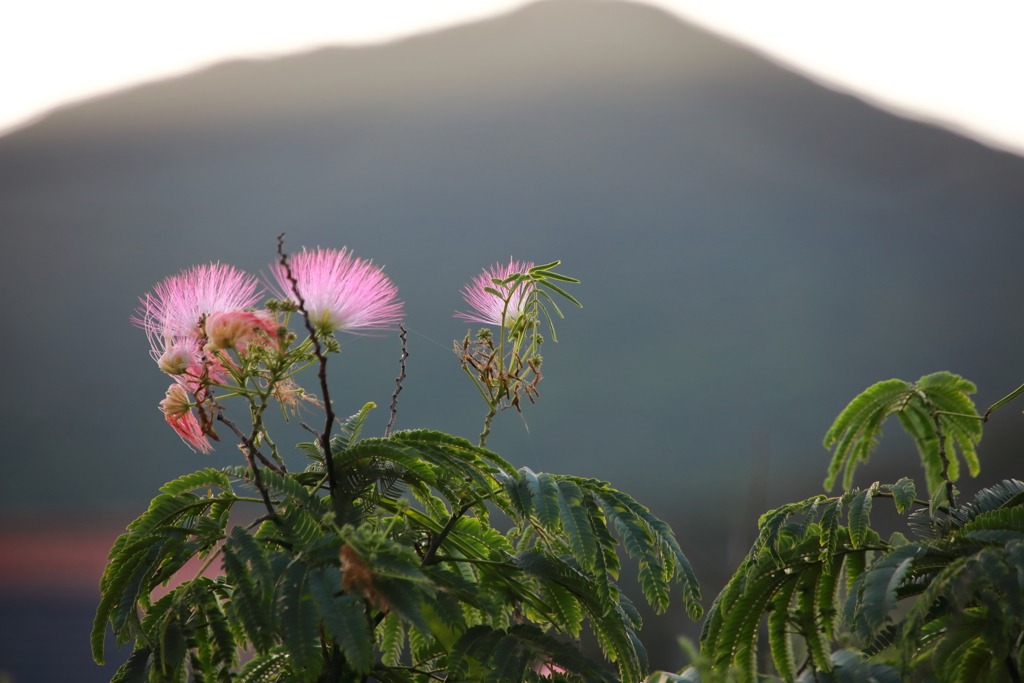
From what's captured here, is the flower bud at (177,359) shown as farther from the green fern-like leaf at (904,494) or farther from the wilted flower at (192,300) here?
the green fern-like leaf at (904,494)

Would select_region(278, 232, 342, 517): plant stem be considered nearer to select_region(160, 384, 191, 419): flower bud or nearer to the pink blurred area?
select_region(160, 384, 191, 419): flower bud

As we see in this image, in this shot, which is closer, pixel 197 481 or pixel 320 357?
pixel 320 357

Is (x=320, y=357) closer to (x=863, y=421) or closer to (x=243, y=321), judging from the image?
(x=243, y=321)

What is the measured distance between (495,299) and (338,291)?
26 centimetres

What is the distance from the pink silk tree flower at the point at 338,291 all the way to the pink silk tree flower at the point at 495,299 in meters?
0.15

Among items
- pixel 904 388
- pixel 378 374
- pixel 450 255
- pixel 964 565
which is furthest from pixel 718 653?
pixel 450 255

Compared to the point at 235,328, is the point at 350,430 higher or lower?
lower

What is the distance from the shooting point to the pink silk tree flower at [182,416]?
28.2 inches

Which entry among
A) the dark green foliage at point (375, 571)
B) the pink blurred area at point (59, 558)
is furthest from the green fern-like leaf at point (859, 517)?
the pink blurred area at point (59, 558)

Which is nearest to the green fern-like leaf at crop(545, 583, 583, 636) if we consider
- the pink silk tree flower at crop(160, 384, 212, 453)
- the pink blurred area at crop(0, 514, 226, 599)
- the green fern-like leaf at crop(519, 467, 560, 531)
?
the green fern-like leaf at crop(519, 467, 560, 531)

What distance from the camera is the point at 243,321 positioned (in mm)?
650

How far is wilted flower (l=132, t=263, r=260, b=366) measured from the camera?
0.71 meters

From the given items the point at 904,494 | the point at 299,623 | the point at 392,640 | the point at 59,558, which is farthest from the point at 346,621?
the point at 59,558

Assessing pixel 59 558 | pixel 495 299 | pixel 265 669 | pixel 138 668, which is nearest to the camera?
pixel 138 668
